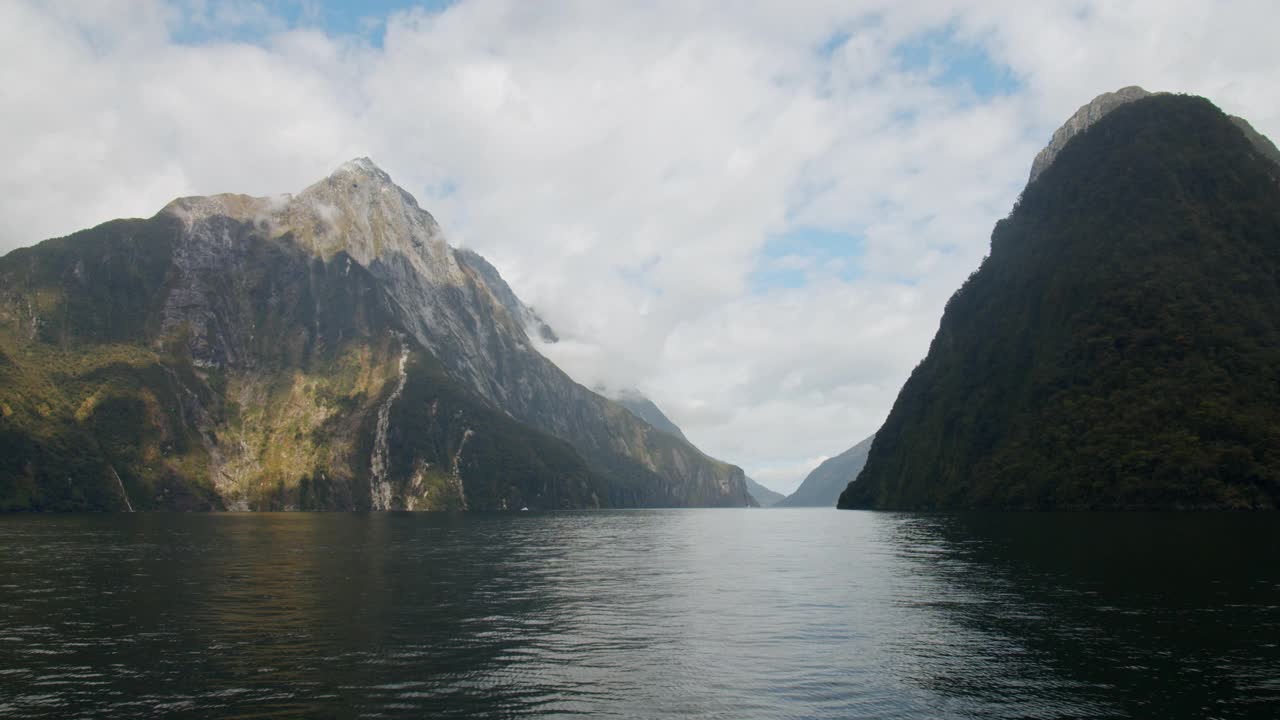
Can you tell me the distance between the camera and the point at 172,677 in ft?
106

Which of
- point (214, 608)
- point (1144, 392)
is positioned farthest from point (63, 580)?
point (1144, 392)

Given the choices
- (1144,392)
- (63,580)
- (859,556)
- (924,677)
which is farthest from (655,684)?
(1144,392)

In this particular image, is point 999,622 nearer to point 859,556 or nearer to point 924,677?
point 924,677

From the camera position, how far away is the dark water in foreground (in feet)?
95.6

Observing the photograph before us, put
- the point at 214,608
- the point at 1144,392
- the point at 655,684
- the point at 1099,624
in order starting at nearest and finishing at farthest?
1. the point at 655,684
2. the point at 1099,624
3. the point at 214,608
4. the point at 1144,392

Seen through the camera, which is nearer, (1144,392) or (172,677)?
(172,677)

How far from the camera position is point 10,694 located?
29.3 metres

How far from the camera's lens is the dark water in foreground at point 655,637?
29.1 m

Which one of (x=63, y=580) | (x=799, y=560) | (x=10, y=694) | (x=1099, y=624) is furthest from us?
(x=799, y=560)

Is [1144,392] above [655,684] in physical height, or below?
above

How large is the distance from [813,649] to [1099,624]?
16.6m

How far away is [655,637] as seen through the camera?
42031 mm

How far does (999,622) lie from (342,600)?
41.9m

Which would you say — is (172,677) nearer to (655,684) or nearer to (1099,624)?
(655,684)
